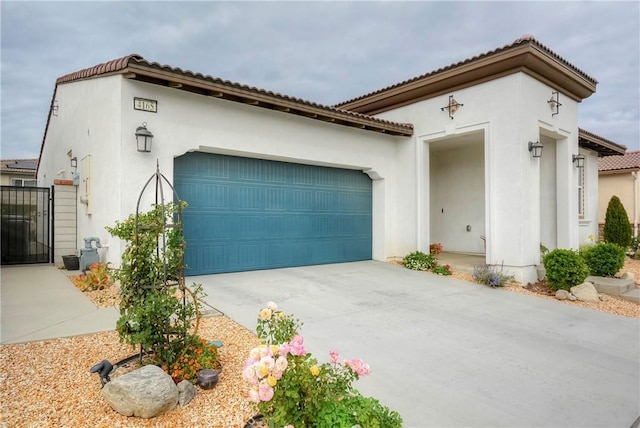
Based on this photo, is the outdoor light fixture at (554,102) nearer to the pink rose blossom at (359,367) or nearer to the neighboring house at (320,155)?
the neighboring house at (320,155)

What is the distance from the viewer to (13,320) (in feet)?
14.7

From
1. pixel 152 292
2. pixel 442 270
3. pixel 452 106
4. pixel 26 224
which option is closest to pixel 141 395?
pixel 152 292

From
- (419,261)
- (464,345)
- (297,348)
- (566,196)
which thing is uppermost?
(566,196)

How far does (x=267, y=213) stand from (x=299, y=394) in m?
6.40

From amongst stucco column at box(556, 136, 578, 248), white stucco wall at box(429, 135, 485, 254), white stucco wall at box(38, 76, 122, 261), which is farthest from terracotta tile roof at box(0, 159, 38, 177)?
stucco column at box(556, 136, 578, 248)

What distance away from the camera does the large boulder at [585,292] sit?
687cm

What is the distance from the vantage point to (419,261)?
30.3 ft

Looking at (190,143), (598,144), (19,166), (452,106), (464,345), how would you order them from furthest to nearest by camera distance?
(19,166) → (598,144) → (452,106) → (190,143) → (464,345)

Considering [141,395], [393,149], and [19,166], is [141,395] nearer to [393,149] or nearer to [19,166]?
[393,149]

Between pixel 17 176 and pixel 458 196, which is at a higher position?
pixel 17 176

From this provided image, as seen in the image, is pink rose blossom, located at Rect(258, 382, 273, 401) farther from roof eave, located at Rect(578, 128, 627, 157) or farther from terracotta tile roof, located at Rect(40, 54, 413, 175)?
roof eave, located at Rect(578, 128, 627, 157)

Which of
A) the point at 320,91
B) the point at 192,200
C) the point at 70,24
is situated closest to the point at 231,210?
the point at 192,200

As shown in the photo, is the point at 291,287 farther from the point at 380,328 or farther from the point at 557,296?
the point at 557,296

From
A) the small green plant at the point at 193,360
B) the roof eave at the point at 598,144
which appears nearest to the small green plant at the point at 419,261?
the roof eave at the point at 598,144
